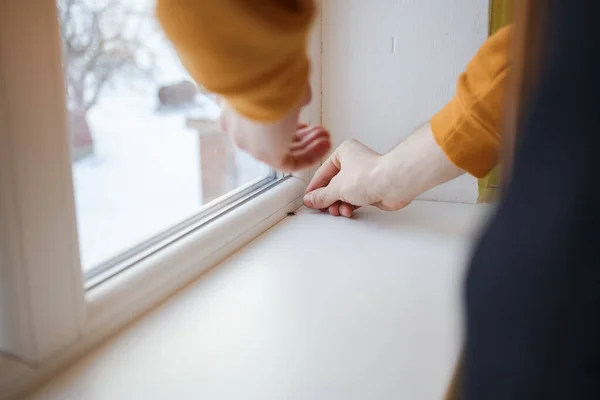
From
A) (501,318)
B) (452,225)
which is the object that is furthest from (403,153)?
(501,318)

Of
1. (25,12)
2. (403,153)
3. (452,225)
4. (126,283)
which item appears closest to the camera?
(25,12)

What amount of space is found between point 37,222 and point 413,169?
369 mm

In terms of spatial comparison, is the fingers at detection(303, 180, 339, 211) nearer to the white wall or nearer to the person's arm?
the person's arm

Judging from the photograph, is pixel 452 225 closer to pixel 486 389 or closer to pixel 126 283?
pixel 126 283

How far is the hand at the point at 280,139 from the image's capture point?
1.06ft

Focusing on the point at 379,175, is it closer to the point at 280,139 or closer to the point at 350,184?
the point at 350,184

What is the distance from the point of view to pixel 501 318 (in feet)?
0.54

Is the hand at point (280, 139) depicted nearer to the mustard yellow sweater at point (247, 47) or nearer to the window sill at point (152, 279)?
the mustard yellow sweater at point (247, 47)

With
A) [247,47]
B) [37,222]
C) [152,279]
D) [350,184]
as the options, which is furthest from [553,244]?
[350,184]

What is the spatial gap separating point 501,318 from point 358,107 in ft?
2.50

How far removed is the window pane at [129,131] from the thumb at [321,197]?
0.46 ft

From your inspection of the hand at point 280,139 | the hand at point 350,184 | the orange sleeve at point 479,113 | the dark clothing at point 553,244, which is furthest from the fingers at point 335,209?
the dark clothing at point 553,244

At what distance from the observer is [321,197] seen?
0.82 metres

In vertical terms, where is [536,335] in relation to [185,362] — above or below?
above
